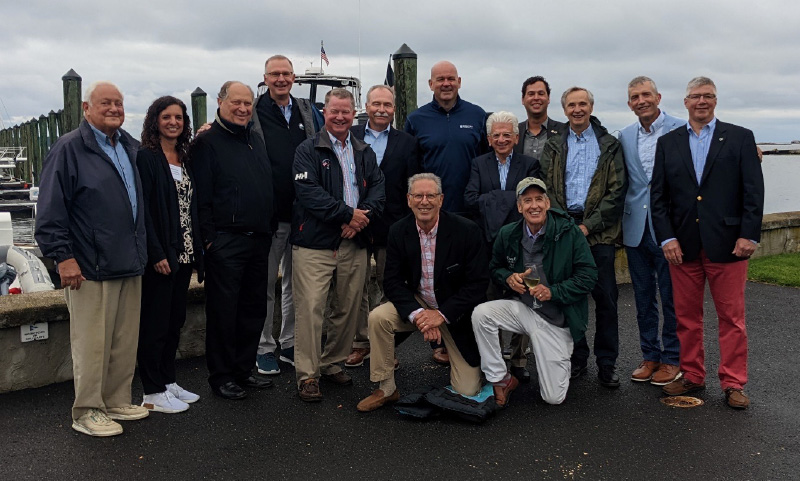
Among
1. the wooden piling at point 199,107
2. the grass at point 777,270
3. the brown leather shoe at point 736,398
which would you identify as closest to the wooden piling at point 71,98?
the wooden piling at point 199,107

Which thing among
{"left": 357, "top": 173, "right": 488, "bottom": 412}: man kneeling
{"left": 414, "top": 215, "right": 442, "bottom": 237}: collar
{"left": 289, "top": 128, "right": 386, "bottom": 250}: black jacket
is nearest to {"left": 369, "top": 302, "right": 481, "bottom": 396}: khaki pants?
{"left": 357, "top": 173, "right": 488, "bottom": 412}: man kneeling

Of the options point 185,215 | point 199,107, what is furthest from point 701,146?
point 199,107

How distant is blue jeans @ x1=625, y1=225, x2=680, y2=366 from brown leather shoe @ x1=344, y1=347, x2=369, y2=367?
7.22ft

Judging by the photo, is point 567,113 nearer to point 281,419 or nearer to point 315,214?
point 315,214

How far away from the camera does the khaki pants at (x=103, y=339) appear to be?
4.20 metres

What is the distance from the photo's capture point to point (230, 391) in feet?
16.1

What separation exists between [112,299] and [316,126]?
2173 mm

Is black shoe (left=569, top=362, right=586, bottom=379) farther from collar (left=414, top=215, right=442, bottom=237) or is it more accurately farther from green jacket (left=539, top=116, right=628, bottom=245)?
collar (left=414, top=215, right=442, bottom=237)

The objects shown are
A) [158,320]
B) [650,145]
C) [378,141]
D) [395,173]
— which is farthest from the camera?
[378,141]

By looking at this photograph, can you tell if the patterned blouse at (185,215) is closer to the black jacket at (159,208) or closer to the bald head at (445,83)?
the black jacket at (159,208)

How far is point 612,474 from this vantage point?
3.69 meters

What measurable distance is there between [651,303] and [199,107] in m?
11.6

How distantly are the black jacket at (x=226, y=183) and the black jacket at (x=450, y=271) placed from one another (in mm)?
989

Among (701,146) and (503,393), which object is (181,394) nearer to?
(503,393)
